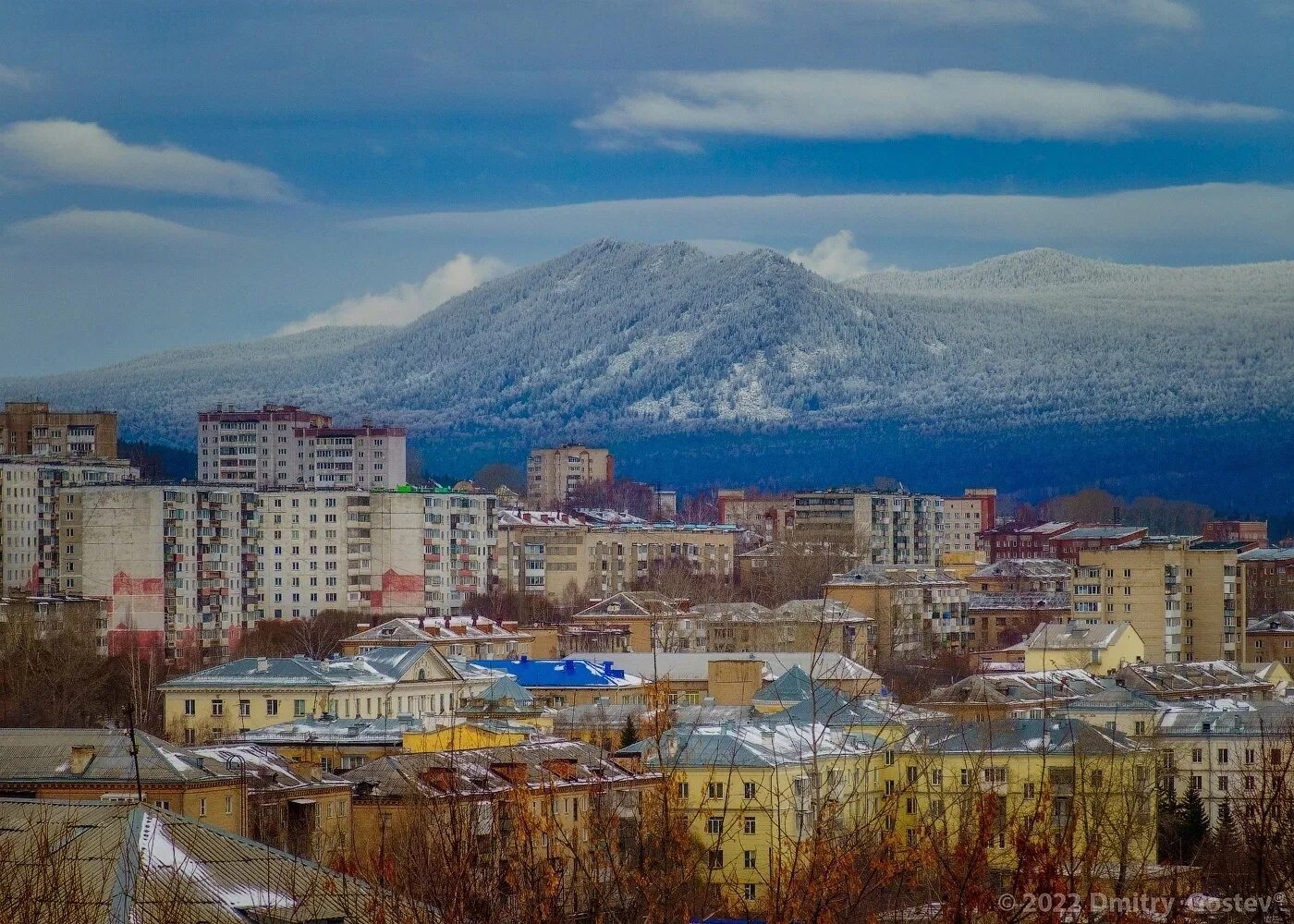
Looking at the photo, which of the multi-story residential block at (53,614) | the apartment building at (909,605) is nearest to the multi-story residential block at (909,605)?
the apartment building at (909,605)

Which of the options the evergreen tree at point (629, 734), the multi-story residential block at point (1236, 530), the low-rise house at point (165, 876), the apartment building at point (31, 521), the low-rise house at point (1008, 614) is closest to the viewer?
the low-rise house at point (165, 876)

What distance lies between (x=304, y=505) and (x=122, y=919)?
54189mm

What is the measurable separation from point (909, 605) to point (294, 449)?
3854 cm

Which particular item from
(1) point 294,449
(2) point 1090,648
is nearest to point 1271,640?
(2) point 1090,648

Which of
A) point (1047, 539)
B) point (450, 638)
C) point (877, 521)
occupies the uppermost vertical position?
point (877, 521)

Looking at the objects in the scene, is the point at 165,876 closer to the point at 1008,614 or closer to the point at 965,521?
the point at 1008,614

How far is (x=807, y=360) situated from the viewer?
158375 mm

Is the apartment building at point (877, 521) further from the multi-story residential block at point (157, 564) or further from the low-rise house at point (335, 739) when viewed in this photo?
the low-rise house at point (335, 739)

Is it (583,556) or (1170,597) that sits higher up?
(583,556)

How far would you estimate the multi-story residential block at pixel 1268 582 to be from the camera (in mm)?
73812

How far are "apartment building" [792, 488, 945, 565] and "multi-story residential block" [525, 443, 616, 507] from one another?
22.3 metres

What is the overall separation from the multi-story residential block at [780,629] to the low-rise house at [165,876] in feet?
137

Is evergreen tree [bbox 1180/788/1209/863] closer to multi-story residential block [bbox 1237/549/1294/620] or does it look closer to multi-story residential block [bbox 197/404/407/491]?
multi-story residential block [bbox 1237/549/1294/620]

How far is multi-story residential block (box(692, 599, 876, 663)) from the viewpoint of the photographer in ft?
186
